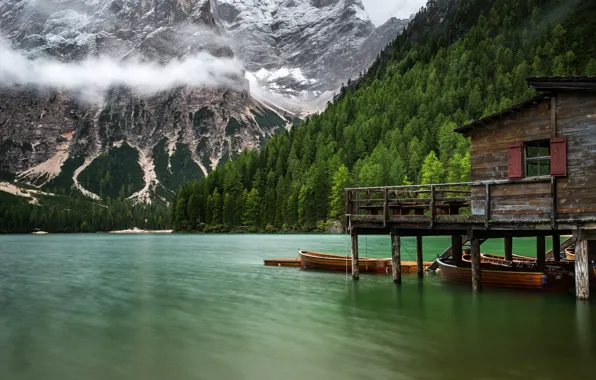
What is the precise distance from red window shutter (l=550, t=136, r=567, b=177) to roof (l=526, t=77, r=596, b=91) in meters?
2.38

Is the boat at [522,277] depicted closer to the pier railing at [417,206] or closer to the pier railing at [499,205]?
the pier railing at [417,206]

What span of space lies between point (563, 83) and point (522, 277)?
11.6 metres

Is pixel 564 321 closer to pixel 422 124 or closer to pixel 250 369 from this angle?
pixel 250 369

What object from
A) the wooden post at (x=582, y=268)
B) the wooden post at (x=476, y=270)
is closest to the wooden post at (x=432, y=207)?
the wooden post at (x=476, y=270)

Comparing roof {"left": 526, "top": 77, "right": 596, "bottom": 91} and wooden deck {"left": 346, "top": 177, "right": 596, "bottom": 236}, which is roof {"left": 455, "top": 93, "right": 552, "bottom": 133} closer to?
roof {"left": 526, "top": 77, "right": 596, "bottom": 91}

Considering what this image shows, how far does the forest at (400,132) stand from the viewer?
487ft

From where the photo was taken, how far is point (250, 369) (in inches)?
659

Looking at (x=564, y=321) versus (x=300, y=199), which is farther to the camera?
(x=300, y=199)

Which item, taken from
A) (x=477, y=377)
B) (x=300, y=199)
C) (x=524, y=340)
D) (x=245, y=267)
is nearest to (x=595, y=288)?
(x=524, y=340)

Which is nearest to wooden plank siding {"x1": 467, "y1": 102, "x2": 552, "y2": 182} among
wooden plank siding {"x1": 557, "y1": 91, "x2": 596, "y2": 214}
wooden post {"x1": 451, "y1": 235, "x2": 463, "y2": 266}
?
wooden plank siding {"x1": 557, "y1": 91, "x2": 596, "y2": 214}

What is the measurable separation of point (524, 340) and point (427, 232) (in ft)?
50.4

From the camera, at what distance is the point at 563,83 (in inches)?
958

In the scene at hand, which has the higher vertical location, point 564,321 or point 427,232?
point 427,232

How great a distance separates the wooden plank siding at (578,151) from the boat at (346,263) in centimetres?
1896
